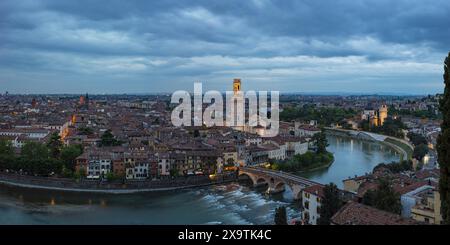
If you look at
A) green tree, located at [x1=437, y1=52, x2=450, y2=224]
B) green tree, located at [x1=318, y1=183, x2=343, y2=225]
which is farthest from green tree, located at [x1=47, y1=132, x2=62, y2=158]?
green tree, located at [x1=437, y1=52, x2=450, y2=224]

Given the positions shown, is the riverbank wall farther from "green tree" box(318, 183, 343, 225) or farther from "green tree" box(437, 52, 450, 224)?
"green tree" box(437, 52, 450, 224)

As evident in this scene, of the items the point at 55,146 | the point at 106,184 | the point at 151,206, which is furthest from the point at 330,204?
the point at 55,146

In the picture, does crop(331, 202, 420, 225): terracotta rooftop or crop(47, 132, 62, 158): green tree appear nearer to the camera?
crop(331, 202, 420, 225): terracotta rooftop

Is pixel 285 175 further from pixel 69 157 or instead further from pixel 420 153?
pixel 420 153

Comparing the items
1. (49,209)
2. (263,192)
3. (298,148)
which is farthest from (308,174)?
(49,209)

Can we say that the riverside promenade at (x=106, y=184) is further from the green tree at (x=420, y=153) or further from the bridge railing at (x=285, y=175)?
the green tree at (x=420, y=153)
